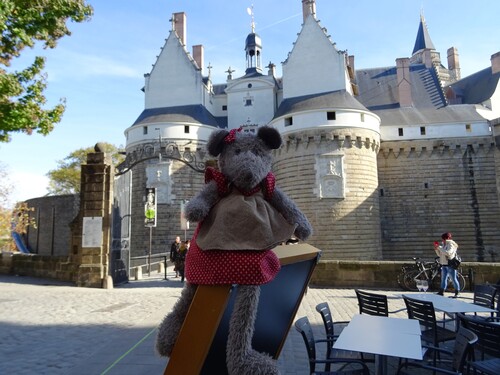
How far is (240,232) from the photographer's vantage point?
7.65ft

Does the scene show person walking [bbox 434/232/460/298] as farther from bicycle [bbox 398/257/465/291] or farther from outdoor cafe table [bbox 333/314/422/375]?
outdoor cafe table [bbox 333/314/422/375]

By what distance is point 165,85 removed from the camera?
83.7 feet

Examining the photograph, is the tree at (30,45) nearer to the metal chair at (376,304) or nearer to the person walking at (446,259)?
the metal chair at (376,304)

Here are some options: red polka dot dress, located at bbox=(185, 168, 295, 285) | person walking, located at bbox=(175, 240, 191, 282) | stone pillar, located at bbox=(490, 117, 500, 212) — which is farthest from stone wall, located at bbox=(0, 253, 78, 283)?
stone pillar, located at bbox=(490, 117, 500, 212)

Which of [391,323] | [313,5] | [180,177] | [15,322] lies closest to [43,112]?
[15,322]

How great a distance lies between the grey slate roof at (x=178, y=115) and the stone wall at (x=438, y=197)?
1171 cm

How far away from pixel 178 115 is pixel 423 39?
1411 inches

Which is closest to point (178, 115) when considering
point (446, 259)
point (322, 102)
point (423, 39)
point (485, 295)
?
point (322, 102)

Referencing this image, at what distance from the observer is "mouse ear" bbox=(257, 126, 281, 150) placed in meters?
2.76

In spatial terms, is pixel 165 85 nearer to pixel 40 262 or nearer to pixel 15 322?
pixel 40 262

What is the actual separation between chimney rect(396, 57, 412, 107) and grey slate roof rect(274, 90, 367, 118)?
5.80m

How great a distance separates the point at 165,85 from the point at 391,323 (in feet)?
80.9

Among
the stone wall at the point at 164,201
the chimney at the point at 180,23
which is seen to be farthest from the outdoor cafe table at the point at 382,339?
the chimney at the point at 180,23

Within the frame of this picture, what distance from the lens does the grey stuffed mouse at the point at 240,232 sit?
7.35ft
